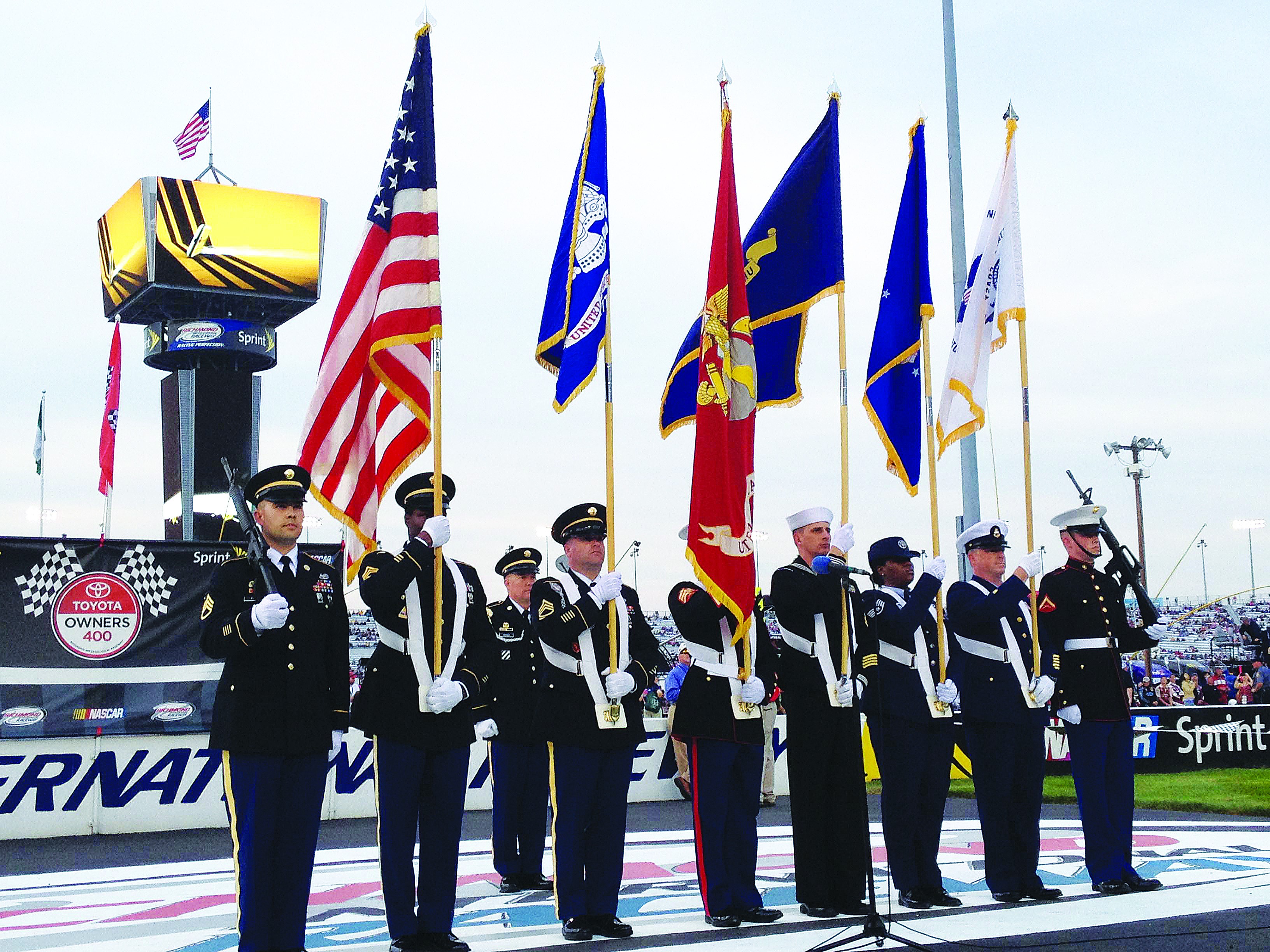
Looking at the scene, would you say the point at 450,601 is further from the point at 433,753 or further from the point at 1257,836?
the point at 1257,836

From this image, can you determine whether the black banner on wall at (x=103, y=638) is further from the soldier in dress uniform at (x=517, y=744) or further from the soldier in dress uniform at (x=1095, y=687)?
the soldier in dress uniform at (x=1095, y=687)

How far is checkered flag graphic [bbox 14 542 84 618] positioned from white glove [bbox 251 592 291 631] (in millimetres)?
7956

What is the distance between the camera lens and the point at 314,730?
18.8 feet

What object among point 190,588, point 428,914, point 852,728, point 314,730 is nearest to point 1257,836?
point 852,728

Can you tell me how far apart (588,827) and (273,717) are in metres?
1.74

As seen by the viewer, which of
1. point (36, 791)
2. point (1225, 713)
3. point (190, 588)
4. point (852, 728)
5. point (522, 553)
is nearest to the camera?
point (852, 728)

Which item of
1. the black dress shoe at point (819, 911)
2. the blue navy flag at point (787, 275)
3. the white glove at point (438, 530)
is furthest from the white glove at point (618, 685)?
the blue navy flag at point (787, 275)

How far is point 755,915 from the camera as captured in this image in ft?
21.7

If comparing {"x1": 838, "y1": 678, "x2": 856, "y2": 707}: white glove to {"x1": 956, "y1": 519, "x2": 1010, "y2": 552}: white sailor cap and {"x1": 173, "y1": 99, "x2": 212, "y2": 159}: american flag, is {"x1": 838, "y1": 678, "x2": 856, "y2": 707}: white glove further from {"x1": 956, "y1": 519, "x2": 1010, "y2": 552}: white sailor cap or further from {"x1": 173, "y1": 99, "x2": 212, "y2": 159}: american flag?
{"x1": 173, "y1": 99, "x2": 212, "y2": 159}: american flag

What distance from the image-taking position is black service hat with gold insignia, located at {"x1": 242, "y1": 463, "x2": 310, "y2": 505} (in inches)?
231

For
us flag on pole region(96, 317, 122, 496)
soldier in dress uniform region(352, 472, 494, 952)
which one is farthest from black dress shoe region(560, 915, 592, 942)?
us flag on pole region(96, 317, 122, 496)

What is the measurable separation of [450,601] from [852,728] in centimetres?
222

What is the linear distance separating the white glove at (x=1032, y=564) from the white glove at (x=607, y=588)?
256cm

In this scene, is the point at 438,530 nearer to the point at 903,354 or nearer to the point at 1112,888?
the point at 903,354
